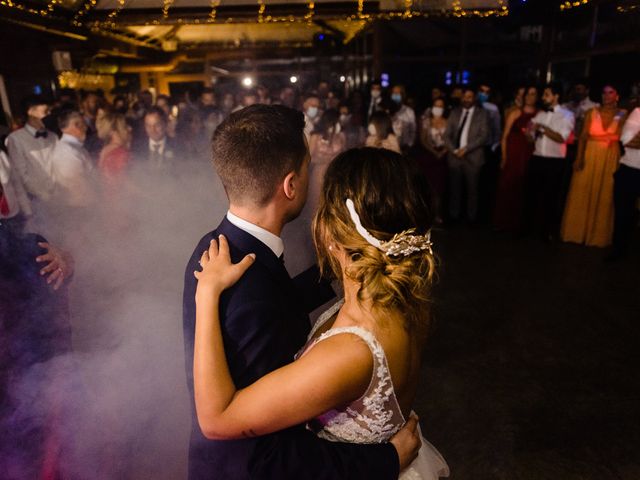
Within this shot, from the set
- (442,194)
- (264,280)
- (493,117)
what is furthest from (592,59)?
(264,280)

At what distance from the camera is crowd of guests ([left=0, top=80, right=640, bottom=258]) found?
4.11 m

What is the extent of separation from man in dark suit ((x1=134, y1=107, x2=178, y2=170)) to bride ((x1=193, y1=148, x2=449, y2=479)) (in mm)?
4815

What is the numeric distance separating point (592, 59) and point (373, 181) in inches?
291

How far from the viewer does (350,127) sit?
6605 mm

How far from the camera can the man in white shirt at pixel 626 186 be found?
4605 millimetres

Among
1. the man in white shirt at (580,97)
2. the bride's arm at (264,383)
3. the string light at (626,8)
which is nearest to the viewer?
the bride's arm at (264,383)

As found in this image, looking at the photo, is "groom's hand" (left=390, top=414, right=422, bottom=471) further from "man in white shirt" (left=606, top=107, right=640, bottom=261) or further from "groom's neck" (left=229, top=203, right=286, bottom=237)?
"man in white shirt" (left=606, top=107, right=640, bottom=261)

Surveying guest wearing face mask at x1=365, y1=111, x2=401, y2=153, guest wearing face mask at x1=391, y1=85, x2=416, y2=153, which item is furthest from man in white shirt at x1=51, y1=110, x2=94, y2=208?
guest wearing face mask at x1=391, y1=85, x2=416, y2=153

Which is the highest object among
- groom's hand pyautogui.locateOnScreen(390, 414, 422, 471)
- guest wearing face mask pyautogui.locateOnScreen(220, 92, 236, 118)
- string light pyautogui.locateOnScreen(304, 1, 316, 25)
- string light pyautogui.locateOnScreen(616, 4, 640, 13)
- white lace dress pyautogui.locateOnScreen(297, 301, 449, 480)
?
string light pyautogui.locateOnScreen(304, 1, 316, 25)

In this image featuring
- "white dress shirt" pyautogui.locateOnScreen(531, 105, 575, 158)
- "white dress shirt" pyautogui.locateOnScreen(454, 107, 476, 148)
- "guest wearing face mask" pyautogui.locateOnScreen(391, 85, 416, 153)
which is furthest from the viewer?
"guest wearing face mask" pyautogui.locateOnScreen(391, 85, 416, 153)

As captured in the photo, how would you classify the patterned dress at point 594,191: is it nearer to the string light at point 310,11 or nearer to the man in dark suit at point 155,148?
the string light at point 310,11

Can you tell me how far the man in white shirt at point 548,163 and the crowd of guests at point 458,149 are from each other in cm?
1

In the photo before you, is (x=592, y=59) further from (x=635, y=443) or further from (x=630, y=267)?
(x=635, y=443)

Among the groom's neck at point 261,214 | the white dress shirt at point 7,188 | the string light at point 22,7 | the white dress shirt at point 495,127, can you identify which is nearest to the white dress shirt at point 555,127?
the white dress shirt at point 495,127
